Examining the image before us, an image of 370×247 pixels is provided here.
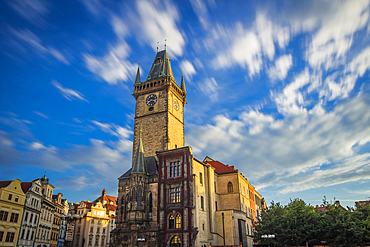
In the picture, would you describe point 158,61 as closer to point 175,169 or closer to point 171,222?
point 175,169

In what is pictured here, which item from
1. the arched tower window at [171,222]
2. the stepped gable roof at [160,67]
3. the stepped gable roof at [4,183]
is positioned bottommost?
the arched tower window at [171,222]

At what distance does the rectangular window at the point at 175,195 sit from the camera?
43344 mm

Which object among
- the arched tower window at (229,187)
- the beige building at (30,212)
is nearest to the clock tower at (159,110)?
the arched tower window at (229,187)

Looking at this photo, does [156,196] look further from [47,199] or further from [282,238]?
[47,199]

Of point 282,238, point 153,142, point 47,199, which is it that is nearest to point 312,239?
point 282,238

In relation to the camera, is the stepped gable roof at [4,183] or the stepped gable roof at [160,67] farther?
the stepped gable roof at [160,67]

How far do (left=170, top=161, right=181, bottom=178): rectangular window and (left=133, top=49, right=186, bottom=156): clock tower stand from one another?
6.66 metres

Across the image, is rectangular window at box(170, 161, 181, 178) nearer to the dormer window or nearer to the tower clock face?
the tower clock face

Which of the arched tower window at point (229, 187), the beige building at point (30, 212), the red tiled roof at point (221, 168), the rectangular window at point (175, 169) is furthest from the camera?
the red tiled roof at point (221, 168)

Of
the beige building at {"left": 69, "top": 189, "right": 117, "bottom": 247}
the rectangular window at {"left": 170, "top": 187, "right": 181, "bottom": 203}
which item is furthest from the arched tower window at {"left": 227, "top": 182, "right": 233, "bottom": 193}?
the beige building at {"left": 69, "top": 189, "right": 117, "bottom": 247}

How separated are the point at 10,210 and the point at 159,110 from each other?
30333 millimetres

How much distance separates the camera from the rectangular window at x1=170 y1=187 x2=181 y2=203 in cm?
4334

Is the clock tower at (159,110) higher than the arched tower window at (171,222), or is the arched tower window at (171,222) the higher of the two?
→ the clock tower at (159,110)

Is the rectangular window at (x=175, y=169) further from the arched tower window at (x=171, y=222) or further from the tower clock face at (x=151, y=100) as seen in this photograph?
the tower clock face at (x=151, y=100)
